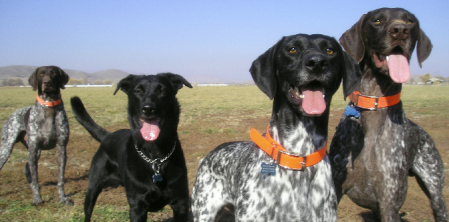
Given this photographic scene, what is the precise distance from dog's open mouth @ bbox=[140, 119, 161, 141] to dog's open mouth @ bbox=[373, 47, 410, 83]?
2560 mm

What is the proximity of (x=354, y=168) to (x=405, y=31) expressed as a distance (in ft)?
4.36

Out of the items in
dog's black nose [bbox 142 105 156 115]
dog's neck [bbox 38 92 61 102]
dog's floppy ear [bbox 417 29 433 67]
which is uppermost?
dog's floppy ear [bbox 417 29 433 67]

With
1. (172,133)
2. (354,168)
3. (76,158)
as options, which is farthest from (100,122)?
(354,168)

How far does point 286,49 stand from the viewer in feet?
10.0

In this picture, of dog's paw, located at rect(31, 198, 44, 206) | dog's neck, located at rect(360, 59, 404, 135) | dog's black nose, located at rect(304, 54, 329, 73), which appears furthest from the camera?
dog's paw, located at rect(31, 198, 44, 206)

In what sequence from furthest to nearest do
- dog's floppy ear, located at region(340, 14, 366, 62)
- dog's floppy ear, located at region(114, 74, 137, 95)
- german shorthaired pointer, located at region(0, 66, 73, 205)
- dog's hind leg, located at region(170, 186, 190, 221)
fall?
german shorthaired pointer, located at region(0, 66, 73, 205), dog's floppy ear, located at region(114, 74, 137, 95), dog's hind leg, located at region(170, 186, 190, 221), dog's floppy ear, located at region(340, 14, 366, 62)

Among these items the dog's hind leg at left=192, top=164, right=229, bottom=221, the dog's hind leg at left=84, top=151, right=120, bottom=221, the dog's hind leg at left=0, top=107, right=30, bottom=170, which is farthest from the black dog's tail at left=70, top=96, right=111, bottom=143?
the dog's hind leg at left=192, top=164, right=229, bottom=221

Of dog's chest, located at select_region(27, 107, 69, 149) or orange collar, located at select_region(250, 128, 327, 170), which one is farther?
dog's chest, located at select_region(27, 107, 69, 149)

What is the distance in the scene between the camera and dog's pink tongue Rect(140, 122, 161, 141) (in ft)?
14.6

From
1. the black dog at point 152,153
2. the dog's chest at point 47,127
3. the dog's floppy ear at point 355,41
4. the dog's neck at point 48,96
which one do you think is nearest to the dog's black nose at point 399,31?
the dog's floppy ear at point 355,41

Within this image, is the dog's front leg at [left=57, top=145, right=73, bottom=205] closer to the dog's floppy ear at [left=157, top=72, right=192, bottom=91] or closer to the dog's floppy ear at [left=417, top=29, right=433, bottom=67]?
the dog's floppy ear at [left=157, top=72, right=192, bottom=91]

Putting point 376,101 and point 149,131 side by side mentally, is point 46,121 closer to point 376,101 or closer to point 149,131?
point 149,131

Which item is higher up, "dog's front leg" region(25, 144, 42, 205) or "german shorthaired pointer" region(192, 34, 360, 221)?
"german shorthaired pointer" region(192, 34, 360, 221)

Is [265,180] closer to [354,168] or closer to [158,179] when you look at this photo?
[354,168]
